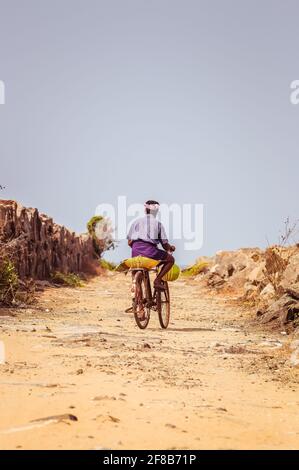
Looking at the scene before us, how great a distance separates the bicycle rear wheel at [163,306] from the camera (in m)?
10.5

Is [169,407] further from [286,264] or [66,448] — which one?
[286,264]

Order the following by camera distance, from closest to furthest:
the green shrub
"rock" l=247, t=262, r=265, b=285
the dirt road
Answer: the dirt road → "rock" l=247, t=262, r=265, b=285 → the green shrub

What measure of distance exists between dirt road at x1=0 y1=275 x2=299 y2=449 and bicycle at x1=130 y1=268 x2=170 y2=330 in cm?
28

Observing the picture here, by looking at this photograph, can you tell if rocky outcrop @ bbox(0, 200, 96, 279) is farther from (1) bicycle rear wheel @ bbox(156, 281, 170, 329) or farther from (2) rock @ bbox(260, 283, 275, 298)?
(2) rock @ bbox(260, 283, 275, 298)

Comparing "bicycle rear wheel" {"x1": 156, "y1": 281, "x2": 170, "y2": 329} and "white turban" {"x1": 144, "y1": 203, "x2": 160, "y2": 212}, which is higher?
"white turban" {"x1": 144, "y1": 203, "x2": 160, "y2": 212}

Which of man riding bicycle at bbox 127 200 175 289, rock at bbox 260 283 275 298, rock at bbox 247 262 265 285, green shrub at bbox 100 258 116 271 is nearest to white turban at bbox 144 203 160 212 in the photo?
man riding bicycle at bbox 127 200 175 289

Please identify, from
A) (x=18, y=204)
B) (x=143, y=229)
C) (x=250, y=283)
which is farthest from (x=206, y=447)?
(x=18, y=204)

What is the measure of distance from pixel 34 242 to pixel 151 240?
410 inches

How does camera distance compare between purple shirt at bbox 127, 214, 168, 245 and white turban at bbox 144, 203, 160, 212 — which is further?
white turban at bbox 144, 203, 160, 212

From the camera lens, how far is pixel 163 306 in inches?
418

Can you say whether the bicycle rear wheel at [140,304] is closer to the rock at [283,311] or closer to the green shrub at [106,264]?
the rock at [283,311]

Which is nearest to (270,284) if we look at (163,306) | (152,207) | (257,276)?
(257,276)

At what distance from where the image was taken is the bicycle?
10.2m

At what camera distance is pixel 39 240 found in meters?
20.9
